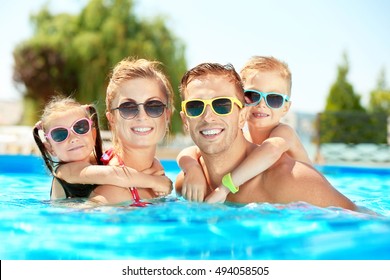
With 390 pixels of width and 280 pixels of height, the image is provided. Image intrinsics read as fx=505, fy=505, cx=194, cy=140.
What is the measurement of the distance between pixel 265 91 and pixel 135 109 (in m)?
1.05

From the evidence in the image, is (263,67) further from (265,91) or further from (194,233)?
(194,233)

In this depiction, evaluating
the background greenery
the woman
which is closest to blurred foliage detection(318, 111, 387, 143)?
the background greenery

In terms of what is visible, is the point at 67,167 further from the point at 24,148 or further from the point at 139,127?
the point at 24,148

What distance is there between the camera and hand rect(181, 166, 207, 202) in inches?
138

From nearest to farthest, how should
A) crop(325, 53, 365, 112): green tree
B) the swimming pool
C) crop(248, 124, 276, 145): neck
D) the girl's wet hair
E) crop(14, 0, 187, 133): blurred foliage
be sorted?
the swimming pool
the girl's wet hair
crop(248, 124, 276, 145): neck
crop(14, 0, 187, 133): blurred foliage
crop(325, 53, 365, 112): green tree

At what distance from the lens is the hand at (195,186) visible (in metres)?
3.50

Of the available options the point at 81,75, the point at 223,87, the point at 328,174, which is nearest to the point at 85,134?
the point at 223,87

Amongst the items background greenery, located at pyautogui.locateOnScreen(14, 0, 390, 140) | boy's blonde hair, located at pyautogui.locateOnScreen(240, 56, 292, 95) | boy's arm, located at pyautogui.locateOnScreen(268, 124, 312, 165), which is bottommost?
boy's arm, located at pyautogui.locateOnScreen(268, 124, 312, 165)

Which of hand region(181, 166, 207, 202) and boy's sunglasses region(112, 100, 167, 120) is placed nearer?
hand region(181, 166, 207, 202)

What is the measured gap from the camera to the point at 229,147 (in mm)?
3559

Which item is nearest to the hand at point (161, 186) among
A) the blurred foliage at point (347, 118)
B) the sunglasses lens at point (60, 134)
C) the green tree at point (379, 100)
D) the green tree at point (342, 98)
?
the sunglasses lens at point (60, 134)

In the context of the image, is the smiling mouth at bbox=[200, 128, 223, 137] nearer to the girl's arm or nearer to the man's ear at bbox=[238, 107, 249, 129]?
the man's ear at bbox=[238, 107, 249, 129]

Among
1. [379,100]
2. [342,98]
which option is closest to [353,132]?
[342,98]

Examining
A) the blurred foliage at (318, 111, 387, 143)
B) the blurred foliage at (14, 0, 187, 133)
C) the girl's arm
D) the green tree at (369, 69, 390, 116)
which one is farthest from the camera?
the green tree at (369, 69, 390, 116)
